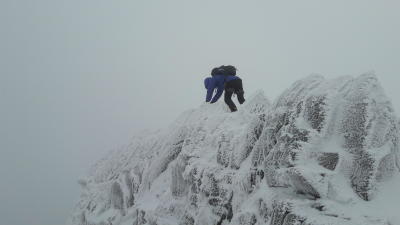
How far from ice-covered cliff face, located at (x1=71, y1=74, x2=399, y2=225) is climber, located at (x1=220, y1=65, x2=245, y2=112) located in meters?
1.59

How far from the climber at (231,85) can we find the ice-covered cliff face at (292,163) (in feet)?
5.22

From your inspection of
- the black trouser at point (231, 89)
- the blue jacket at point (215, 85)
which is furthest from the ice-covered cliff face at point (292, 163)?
the blue jacket at point (215, 85)

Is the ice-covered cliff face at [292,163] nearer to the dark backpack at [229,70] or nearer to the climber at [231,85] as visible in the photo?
the climber at [231,85]

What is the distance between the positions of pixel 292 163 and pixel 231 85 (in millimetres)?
7301

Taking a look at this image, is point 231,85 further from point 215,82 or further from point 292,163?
point 292,163

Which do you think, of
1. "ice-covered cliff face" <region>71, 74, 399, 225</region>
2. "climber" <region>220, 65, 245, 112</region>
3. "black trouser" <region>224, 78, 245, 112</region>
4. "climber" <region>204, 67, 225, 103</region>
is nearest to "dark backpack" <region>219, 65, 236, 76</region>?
"climber" <region>220, 65, 245, 112</region>

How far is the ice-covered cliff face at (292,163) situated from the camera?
22.7 feet

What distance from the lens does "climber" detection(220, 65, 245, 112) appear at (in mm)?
14359

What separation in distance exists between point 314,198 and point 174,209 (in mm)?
5280

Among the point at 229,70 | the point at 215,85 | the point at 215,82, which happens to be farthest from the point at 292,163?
the point at 215,85

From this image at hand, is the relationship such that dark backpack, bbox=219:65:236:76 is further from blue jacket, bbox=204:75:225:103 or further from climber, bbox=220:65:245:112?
blue jacket, bbox=204:75:225:103

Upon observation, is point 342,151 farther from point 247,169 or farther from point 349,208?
point 247,169

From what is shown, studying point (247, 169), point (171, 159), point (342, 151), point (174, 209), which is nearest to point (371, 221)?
point (342, 151)

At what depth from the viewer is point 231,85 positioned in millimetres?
14445
